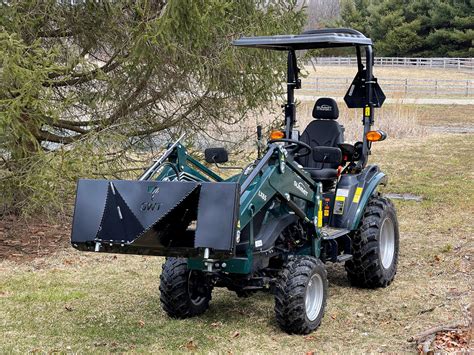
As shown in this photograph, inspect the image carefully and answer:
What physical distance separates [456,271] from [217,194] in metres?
3.57

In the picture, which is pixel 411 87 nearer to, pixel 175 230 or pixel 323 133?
pixel 323 133

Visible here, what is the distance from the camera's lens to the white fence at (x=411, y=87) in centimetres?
3956

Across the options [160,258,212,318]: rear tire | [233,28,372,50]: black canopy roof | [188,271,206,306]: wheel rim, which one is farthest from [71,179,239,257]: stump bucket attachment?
[233,28,372,50]: black canopy roof

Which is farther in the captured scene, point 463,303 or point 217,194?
point 463,303

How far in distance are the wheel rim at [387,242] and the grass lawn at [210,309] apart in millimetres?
249

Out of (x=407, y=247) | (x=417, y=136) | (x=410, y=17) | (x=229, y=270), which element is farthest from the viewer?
(x=410, y=17)

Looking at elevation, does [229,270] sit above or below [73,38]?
below

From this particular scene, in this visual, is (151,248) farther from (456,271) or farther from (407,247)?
(407,247)

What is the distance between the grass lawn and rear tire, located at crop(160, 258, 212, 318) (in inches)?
3.8

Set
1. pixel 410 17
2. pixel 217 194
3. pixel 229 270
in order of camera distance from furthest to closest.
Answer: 1. pixel 410 17
2. pixel 229 270
3. pixel 217 194

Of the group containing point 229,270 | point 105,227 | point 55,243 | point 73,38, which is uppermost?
point 73,38

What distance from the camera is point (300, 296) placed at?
234 inches

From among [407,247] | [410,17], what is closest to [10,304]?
[407,247]

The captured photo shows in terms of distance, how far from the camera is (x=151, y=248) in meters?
5.58
